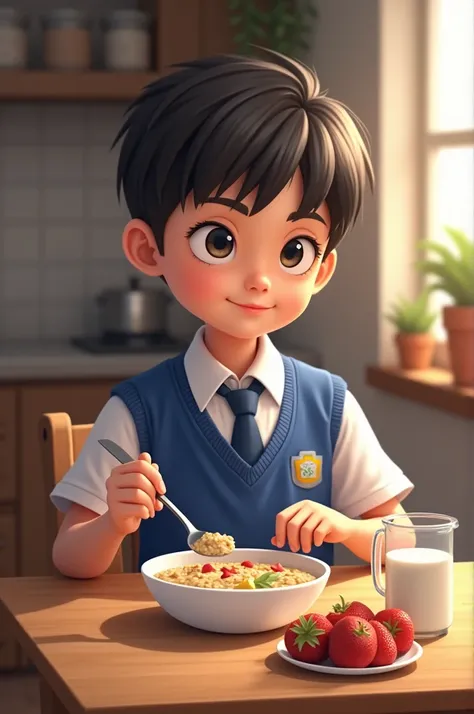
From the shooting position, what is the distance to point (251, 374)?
1.62m

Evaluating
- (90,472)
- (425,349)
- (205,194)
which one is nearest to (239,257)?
(205,194)

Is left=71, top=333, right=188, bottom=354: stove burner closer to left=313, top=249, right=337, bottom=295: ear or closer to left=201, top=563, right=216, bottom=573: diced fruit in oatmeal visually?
left=313, top=249, right=337, bottom=295: ear

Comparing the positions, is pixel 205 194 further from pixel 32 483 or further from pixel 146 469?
pixel 32 483

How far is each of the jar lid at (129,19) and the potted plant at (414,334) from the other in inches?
48.5

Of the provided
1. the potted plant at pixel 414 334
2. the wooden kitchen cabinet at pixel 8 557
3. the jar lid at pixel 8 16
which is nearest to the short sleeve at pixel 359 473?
the potted plant at pixel 414 334

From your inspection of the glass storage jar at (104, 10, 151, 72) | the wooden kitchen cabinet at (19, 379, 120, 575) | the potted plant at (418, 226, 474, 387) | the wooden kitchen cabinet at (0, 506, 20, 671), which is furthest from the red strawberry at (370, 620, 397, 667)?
the glass storage jar at (104, 10, 151, 72)

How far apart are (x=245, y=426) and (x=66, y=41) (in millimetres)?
2333

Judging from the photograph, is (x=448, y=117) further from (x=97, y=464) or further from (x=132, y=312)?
(x=97, y=464)

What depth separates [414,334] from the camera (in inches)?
120

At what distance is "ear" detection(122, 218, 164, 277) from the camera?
157cm

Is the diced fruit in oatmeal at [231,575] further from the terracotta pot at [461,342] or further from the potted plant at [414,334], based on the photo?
the potted plant at [414,334]

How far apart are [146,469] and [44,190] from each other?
2.69 metres

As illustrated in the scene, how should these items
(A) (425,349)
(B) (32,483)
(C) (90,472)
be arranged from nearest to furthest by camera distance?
(C) (90,472)
(A) (425,349)
(B) (32,483)

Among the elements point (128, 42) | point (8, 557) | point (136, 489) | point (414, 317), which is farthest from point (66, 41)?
point (136, 489)
